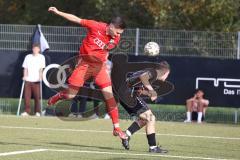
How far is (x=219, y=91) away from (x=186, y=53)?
157cm

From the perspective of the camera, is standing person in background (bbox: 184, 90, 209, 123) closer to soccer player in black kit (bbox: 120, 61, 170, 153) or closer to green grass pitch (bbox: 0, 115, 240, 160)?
green grass pitch (bbox: 0, 115, 240, 160)

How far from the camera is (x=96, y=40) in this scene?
50.5ft

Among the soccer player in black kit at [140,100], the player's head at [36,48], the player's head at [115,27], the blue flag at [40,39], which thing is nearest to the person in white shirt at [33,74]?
the player's head at [36,48]

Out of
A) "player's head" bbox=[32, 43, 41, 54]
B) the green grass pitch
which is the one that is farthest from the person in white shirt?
the green grass pitch

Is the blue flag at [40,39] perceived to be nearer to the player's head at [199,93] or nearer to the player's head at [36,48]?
the player's head at [36,48]

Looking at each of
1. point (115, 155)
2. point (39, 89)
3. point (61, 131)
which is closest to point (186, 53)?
point (39, 89)

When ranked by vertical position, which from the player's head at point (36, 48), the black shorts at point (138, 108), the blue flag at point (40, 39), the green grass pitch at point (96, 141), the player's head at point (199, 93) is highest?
the blue flag at point (40, 39)

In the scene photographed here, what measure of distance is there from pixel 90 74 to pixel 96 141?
1.28 meters

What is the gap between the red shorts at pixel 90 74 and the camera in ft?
50.5

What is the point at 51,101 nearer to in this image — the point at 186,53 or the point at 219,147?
the point at 219,147

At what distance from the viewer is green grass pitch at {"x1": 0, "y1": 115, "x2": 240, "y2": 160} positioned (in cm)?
1340

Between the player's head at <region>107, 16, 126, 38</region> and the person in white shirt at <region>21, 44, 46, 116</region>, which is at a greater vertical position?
the player's head at <region>107, 16, 126, 38</region>

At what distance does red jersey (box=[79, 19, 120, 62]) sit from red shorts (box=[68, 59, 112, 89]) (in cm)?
21

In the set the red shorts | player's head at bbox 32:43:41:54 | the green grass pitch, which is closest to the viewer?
the green grass pitch
